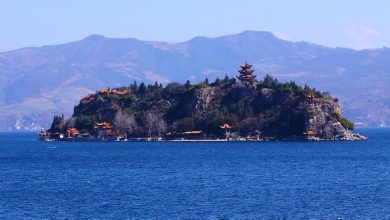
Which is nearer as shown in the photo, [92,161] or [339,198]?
[339,198]

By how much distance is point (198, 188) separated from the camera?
96.2 meters

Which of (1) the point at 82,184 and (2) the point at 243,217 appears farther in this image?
(1) the point at 82,184

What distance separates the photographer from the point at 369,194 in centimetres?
8844

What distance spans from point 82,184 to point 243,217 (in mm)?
34818

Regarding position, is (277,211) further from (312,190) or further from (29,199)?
(29,199)

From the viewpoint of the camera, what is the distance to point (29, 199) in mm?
87188

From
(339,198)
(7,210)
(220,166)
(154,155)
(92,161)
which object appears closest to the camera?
(7,210)

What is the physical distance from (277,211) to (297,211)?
1741 millimetres

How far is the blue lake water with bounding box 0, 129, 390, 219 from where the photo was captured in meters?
76.5

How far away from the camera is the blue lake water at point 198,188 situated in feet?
251

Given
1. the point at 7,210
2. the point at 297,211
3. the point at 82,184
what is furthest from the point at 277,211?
the point at 82,184

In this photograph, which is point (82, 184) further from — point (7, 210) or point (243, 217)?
point (243, 217)

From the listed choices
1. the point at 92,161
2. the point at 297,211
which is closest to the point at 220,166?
the point at 92,161

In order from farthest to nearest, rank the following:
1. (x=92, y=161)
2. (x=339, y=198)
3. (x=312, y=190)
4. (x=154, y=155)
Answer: (x=154, y=155) < (x=92, y=161) < (x=312, y=190) < (x=339, y=198)
